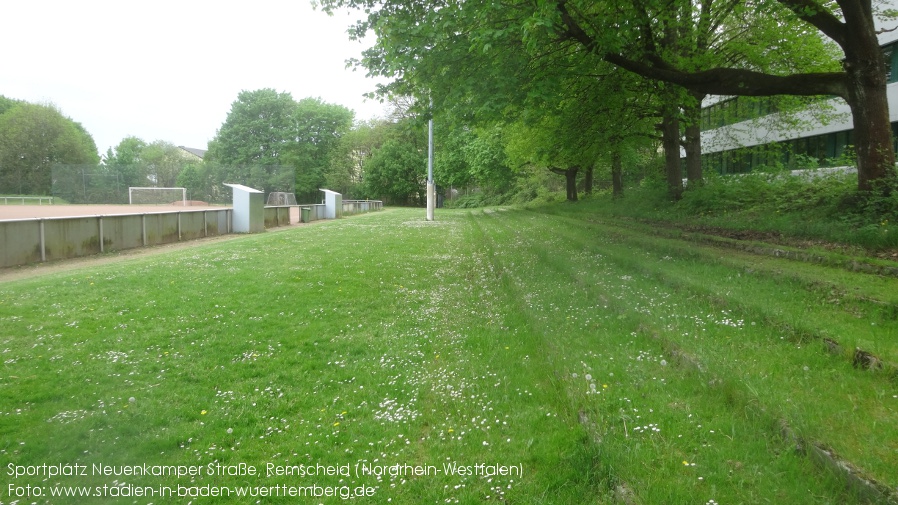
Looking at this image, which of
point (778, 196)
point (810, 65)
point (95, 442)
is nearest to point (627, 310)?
point (95, 442)

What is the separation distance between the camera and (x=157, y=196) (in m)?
42.4

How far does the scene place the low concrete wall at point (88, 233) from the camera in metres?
13.0

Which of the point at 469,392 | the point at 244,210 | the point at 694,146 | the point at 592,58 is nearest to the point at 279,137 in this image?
the point at 244,210

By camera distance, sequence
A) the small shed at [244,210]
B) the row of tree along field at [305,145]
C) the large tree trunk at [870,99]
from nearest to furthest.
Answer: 1. the large tree trunk at [870,99]
2. the small shed at [244,210]
3. the row of tree along field at [305,145]

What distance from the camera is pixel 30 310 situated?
24.6ft

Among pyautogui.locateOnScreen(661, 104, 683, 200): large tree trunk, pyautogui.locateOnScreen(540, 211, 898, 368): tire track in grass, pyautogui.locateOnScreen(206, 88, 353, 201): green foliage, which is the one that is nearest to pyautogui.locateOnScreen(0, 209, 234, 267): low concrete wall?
pyautogui.locateOnScreen(540, 211, 898, 368): tire track in grass

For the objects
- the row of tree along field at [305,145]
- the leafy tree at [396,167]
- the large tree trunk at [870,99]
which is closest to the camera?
the large tree trunk at [870,99]

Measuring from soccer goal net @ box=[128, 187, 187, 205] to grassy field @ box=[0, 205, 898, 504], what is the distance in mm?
37745

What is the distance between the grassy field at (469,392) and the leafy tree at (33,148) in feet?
145

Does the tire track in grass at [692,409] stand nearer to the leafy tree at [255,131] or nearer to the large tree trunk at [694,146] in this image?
the large tree trunk at [694,146]

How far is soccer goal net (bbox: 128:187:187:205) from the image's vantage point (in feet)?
139

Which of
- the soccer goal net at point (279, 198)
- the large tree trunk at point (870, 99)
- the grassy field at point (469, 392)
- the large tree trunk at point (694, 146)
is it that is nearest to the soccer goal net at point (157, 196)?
the soccer goal net at point (279, 198)

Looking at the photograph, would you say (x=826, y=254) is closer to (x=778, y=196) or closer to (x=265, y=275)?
(x=778, y=196)

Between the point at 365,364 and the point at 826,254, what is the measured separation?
7377 mm
